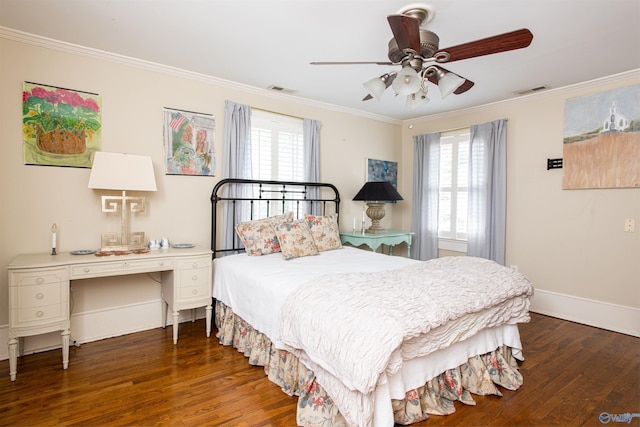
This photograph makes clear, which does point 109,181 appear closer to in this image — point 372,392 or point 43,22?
point 43,22

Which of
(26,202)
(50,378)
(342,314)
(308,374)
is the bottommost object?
(50,378)

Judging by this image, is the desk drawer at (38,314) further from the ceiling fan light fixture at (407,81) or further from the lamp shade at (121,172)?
the ceiling fan light fixture at (407,81)

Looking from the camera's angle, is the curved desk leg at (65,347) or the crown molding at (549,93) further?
the crown molding at (549,93)

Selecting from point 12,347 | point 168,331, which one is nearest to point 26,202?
point 12,347

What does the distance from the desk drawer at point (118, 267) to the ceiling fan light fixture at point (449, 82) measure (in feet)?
8.25

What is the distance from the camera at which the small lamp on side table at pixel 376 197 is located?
443 cm

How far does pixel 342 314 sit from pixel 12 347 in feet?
7.68

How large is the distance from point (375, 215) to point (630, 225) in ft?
8.84

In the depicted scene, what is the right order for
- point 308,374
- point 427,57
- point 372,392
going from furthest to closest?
1. point 427,57
2. point 308,374
3. point 372,392

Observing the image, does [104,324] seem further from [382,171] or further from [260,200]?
[382,171]

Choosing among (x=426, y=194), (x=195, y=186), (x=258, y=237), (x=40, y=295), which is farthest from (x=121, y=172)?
(x=426, y=194)

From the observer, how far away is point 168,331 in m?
3.28

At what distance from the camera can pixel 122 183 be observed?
283 cm

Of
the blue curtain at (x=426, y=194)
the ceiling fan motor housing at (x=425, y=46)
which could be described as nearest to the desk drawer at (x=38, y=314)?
the ceiling fan motor housing at (x=425, y=46)
